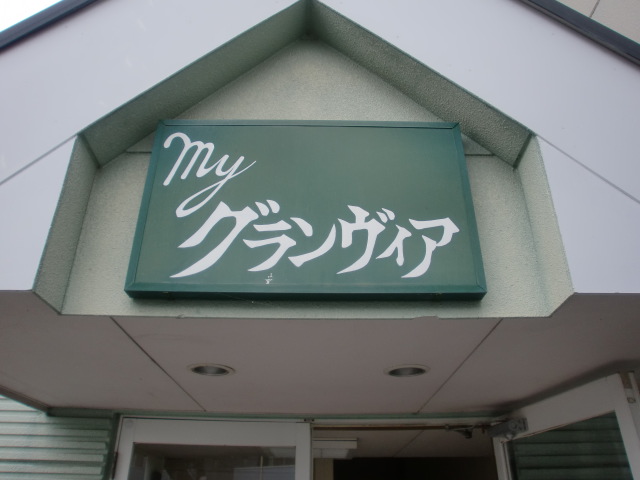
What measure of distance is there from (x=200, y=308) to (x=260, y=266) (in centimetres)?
30

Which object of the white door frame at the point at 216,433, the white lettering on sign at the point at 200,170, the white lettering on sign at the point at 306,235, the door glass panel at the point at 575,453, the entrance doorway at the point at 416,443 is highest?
the white lettering on sign at the point at 200,170

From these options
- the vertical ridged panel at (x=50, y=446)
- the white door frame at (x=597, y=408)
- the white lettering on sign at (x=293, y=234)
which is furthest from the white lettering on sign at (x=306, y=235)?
the vertical ridged panel at (x=50, y=446)

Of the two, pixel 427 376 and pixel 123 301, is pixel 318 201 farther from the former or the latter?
pixel 427 376

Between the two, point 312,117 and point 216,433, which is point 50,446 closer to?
point 216,433

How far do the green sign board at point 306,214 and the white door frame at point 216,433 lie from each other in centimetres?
169

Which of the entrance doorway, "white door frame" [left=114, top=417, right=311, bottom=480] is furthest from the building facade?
the entrance doorway

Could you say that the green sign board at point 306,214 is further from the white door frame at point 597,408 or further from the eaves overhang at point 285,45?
the white door frame at point 597,408

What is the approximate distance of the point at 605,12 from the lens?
12.2 ft

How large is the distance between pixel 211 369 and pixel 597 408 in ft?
6.48

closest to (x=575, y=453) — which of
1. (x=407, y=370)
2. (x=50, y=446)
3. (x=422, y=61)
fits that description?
(x=407, y=370)

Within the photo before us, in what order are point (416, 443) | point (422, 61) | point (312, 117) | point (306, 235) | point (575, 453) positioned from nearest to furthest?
point (306, 235), point (422, 61), point (312, 117), point (575, 453), point (416, 443)

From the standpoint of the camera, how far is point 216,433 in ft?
11.1

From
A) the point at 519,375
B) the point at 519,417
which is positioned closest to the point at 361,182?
the point at 519,375

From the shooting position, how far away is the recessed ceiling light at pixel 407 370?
261 centimetres
